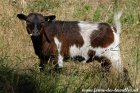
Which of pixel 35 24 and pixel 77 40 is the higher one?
pixel 35 24

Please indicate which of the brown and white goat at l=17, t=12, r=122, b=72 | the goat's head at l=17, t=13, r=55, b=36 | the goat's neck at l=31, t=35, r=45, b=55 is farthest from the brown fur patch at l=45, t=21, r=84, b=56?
the goat's head at l=17, t=13, r=55, b=36

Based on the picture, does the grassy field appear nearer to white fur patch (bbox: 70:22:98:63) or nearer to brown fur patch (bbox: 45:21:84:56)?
white fur patch (bbox: 70:22:98:63)

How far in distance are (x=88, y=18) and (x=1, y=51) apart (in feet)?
10.1

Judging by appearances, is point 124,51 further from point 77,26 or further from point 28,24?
point 28,24

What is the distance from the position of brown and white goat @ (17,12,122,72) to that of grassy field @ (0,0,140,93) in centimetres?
20

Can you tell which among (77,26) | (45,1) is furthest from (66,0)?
(77,26)

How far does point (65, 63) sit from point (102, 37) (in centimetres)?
76

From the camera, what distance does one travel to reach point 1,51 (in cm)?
759

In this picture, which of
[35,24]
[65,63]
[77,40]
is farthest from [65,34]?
[35,24]

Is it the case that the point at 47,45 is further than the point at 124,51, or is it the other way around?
the point at 124,51

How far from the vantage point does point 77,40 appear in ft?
26.5

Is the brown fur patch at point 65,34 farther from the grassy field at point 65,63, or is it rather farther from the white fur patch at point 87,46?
the grassy field at point 65,63

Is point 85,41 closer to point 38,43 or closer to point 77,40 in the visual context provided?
point 77,40

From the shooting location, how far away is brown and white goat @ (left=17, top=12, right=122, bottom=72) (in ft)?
25.7
